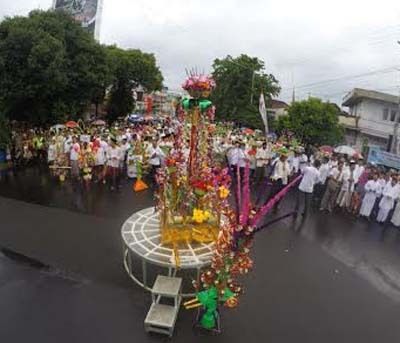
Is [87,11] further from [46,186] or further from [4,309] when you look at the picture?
[4,309]

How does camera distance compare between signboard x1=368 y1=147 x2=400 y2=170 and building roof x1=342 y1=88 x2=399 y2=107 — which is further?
building roof x1=342 y1=88 x2=399 y2=107

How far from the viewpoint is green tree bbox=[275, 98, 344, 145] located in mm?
25062

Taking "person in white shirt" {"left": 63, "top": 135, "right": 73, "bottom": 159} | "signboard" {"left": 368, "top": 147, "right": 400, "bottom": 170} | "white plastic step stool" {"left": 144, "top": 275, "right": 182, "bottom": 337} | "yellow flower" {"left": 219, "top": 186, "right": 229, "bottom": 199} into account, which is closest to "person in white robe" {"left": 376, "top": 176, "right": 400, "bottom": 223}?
"signboard" {"left": 368, "top": 147, "right": 400, "bottom": 170}

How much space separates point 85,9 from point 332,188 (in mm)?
22961

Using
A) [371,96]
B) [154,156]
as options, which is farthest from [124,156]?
[371,96]

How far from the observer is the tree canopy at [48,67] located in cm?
1491

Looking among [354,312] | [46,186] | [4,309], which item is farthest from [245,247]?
[46,186]

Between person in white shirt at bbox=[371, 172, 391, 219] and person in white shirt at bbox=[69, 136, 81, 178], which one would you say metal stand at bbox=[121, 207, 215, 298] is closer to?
person in white shirt at bbox=[69, 136, 81, 178]

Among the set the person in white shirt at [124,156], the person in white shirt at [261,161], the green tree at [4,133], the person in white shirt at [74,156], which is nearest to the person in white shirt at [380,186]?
the person in white shirt at [261,161]

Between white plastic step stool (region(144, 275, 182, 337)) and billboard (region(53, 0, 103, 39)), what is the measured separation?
23.5 meters

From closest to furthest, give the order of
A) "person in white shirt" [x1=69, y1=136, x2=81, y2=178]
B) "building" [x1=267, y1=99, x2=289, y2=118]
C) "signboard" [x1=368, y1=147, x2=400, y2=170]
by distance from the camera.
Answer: "person in white shirt" [x1=69, y1=136, x2=81, y2=178]
"signboard" [x1=368, y1=147, x2=400, y2=170]
"building" [x1=267, y1=99, x2=289, y2=118]

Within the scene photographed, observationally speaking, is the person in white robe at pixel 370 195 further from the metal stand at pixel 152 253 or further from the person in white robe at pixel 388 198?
the metal stand at pixel 152 253

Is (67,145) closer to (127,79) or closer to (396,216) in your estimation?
(396,216)

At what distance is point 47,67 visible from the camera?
14992 mm
